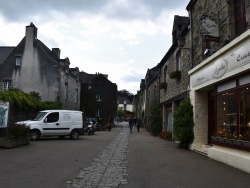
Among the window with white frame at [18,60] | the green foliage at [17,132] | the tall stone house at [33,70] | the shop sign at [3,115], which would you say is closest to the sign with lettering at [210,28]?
the green foliage at [17,132]

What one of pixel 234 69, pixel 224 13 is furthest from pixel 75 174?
pixel 224 13

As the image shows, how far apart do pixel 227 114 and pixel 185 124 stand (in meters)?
3.70

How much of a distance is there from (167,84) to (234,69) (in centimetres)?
1320

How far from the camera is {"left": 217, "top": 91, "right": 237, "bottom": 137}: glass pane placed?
1061cm

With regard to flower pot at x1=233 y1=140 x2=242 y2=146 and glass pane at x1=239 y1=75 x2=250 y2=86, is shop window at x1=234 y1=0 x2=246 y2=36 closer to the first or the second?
glass pane at x1=239 y1=75 x2=250 y2=86

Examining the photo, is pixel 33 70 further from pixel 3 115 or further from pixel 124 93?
pixel 124 93

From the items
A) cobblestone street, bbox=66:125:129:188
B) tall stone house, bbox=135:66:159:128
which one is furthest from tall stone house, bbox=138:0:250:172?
tall stone house, bbox=135:66:159:128

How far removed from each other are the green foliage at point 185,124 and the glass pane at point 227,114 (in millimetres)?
2644

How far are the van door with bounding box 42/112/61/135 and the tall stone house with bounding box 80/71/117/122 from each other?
26.5m

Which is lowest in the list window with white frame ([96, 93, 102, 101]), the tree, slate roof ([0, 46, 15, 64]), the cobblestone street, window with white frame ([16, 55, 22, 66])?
the cobblestone street

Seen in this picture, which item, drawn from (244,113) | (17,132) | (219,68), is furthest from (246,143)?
(17,132)

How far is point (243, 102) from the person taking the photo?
32.4 feet

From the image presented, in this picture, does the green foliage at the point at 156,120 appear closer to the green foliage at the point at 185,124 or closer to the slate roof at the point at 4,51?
the green foliage at the point at 185,124

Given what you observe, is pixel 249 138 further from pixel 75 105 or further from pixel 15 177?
pixel 75 105
